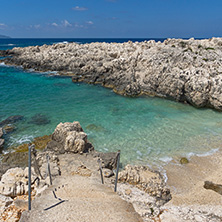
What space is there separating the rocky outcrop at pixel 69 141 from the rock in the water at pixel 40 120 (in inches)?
256

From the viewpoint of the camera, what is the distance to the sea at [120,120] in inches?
757

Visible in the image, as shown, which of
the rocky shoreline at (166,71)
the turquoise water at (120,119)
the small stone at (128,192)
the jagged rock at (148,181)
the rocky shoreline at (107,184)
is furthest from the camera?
the rocky shoreline at (166,71)

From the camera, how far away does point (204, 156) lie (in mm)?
17797

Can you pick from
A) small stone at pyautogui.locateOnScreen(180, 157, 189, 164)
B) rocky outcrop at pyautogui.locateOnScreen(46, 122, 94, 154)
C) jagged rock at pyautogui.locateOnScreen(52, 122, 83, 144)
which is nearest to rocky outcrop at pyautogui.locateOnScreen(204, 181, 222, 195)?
small stone at pyautogui.locateOnScreen(180, 157, 189, 164)

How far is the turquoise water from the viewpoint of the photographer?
19.5 m

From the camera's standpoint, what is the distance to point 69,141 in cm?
1667

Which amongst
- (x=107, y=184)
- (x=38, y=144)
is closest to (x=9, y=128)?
(x=38, y=144)

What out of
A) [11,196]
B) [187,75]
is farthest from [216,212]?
[187,75]

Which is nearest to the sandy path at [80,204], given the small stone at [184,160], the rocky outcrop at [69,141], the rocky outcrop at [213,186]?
the rocky outcrop at [69,141]

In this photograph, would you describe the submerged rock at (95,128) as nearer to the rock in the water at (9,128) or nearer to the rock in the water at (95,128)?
the rock in the water at (95,128)

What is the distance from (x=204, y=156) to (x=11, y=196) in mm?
16108

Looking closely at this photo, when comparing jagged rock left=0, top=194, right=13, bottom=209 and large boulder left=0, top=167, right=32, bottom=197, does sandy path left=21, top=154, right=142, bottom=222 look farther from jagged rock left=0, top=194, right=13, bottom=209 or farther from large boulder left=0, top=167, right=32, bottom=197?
large boulder left=0, top=167, right=32, bottom=197

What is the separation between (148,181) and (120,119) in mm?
13769

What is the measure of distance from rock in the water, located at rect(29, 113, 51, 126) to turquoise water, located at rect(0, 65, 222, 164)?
0.52 m
